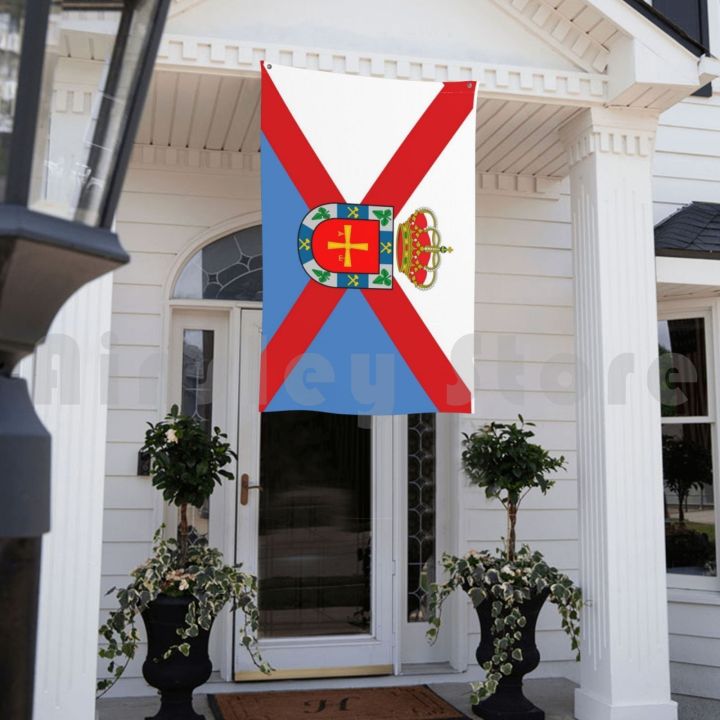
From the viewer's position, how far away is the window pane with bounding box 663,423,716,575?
6.22 metres

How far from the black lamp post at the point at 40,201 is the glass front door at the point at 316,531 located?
4.25 m

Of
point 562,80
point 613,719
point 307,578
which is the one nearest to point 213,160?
point 562,80

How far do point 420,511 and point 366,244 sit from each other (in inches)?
96.8

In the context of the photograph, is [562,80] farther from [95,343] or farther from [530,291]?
[95,343]

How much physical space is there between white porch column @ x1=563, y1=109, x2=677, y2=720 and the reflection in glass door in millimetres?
1592

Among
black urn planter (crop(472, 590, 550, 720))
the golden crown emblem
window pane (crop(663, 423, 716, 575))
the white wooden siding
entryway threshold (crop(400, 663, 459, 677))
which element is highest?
the white wooden siding

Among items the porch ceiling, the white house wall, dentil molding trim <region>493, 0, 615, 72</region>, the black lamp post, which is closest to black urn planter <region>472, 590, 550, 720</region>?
the white house wall

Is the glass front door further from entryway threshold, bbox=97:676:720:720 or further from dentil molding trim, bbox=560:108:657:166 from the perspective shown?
dentil molding trim, bbox=560:108:657:166

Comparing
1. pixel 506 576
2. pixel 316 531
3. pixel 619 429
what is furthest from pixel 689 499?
pixel 316 531

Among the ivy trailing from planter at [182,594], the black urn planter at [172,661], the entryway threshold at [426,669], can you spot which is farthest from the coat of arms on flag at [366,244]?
the entryway threshold at [426,669]

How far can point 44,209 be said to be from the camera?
4.74 ft

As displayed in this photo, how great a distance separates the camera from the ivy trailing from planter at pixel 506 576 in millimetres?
4836

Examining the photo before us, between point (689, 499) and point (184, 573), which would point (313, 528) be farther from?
point (689, 499)

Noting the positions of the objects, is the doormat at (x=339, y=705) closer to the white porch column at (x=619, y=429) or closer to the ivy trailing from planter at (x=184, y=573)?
the ivy trailing from planter at (x=184, y=573)
